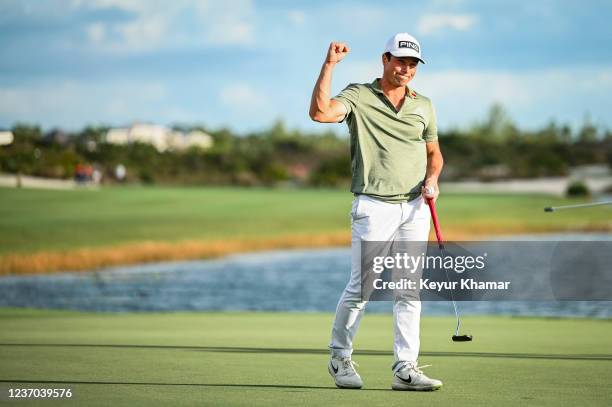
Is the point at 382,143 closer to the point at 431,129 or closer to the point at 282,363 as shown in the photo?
the point at 431,129

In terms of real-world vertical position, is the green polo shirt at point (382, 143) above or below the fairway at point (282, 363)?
above

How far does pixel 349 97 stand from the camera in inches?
268

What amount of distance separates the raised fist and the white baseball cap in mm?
281

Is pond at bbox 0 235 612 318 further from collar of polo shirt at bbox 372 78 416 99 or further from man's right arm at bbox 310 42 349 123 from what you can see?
man's right arm at bbox 310 42 349 123

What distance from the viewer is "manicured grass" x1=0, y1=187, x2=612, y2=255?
141ft

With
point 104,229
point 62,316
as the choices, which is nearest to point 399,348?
point 62,316

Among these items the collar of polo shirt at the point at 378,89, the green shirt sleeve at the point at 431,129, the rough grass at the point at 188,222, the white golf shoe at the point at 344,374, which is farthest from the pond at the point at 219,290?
the white golf shoe at the point at 344,374

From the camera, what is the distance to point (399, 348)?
22.3 feet

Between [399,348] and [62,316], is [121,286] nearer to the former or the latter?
[62,316]

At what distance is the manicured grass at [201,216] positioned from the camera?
42.9 meters

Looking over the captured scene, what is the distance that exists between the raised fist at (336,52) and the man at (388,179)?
25cm

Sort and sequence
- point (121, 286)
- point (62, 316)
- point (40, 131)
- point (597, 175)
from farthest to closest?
point (597, 175)
point (40, 131)
point (121, 286)
point (62, 316)

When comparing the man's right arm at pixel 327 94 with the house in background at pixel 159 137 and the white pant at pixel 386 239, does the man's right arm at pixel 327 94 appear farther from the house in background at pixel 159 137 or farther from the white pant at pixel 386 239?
the house in background at pixel 159 137

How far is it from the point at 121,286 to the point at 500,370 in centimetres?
2122
